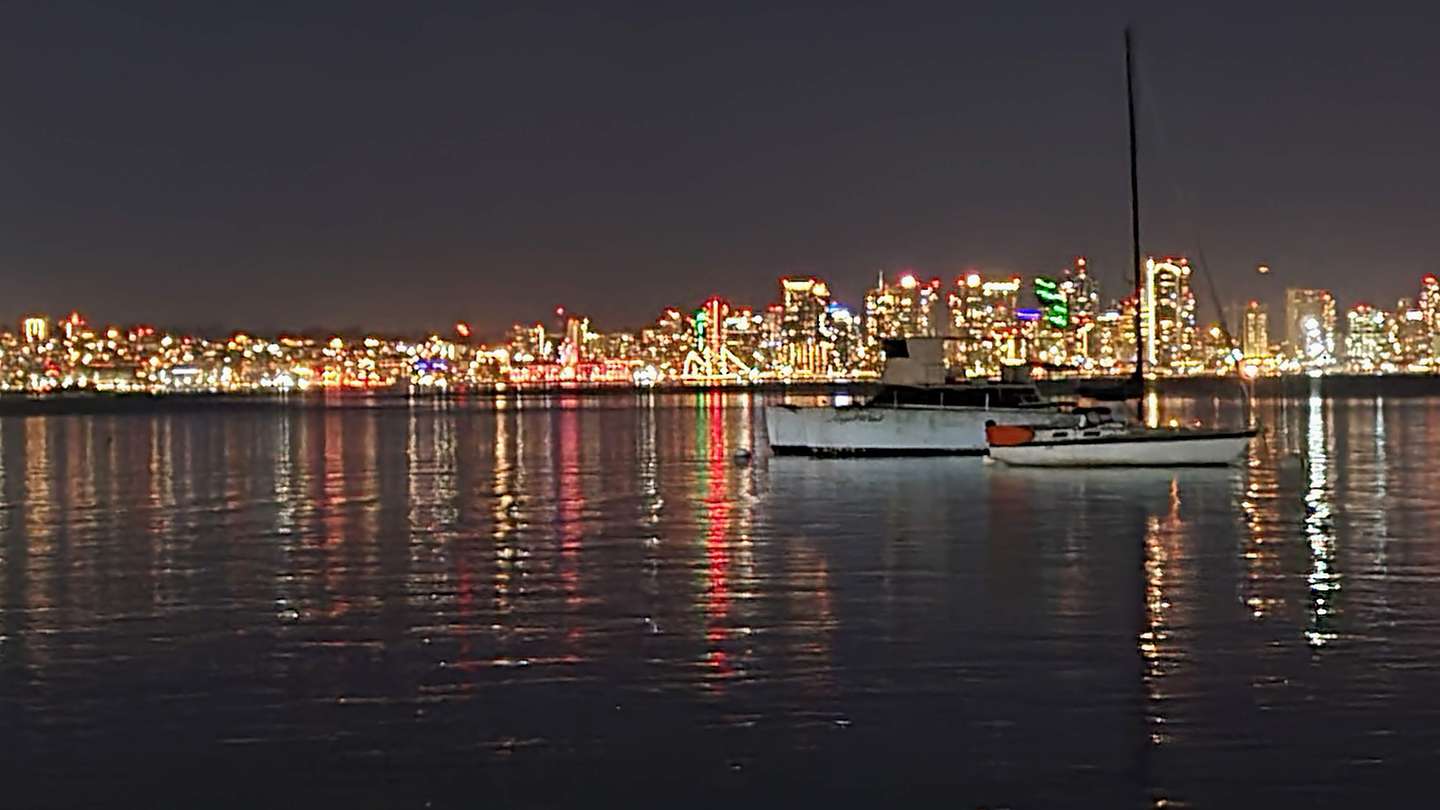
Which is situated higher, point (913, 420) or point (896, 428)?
point (913, 420)

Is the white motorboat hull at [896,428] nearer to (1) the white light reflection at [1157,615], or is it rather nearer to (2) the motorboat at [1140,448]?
(2) the motorboat at [1140,448]

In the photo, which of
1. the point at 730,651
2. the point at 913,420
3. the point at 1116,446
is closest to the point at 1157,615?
the point at 730,651

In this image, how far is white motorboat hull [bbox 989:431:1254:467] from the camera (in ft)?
129

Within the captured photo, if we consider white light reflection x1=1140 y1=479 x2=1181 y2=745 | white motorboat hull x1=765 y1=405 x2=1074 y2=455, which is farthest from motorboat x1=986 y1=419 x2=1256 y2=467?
white light reflection x1=1140 y1=479 x2=1181 y2=745

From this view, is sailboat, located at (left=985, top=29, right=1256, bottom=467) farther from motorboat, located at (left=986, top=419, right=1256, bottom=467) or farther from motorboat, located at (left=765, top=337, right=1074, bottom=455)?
motorboat, located at (left=765, top=337, right=1074, bottom=455)

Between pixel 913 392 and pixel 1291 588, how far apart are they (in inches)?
1264

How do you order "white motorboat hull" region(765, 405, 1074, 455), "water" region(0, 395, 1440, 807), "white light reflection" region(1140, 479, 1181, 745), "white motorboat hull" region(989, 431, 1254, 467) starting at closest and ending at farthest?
1. "water" region(0, 395, 1440, 807)
2. "white light reflection" region(1140, 479, 1181, 745)
3. "white motorboat hull" region(989, 431, 1254, 467)
4. "white motorboat hull" region(765, 405, 1074, 455)

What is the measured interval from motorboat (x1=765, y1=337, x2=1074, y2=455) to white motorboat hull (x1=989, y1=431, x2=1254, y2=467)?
779cm

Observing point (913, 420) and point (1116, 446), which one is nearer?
point (1116, 446)

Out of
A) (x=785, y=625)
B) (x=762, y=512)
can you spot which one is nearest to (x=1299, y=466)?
(x=762, y=512)

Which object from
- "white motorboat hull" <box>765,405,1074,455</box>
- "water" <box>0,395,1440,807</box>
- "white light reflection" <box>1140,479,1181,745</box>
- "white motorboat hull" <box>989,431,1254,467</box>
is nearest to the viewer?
"water" <box>0,395,1440,807</box>

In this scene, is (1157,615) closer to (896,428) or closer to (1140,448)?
(1140,448)

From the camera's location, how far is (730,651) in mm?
15102

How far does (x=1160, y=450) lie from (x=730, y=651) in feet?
85.9
